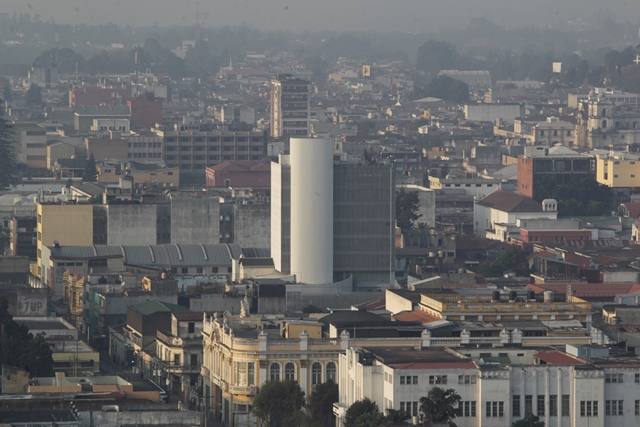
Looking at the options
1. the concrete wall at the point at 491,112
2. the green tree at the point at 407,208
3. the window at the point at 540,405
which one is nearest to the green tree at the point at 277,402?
the window at the point at 540,405

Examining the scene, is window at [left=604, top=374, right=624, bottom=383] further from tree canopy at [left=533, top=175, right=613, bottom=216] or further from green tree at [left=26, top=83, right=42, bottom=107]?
green tree at [left=26, top=83, right=42, bottom=107]

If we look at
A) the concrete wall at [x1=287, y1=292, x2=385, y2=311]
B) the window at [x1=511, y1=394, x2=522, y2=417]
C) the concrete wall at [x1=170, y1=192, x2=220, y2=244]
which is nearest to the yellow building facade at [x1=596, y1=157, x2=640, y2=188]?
the concrete wall at [x1=170, y1=192, x2=220, y2=244]

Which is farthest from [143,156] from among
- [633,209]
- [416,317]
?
[416,317]

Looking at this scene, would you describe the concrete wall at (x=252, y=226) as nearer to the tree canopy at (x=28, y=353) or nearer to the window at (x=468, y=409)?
the tree canopy at (x=28, y=353)

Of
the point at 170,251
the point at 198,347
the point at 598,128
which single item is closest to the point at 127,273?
the point at 170,251

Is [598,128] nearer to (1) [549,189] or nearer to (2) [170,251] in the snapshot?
(1) [549,189]

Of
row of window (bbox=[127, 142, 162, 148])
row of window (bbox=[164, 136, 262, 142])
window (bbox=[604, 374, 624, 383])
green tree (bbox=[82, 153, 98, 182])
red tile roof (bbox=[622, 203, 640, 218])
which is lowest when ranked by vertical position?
window (bbox=[604, 374, 624, 383])
